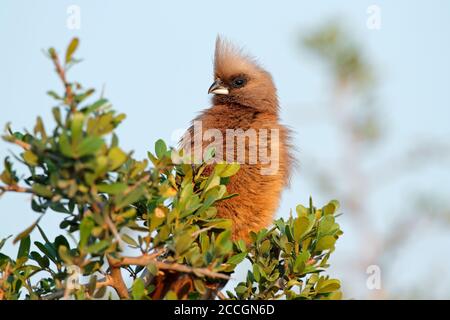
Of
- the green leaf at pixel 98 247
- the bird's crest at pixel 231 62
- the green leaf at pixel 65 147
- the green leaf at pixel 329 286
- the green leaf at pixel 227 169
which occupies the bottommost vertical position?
the green leaf at pixel 98 247

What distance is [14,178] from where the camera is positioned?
112 inches

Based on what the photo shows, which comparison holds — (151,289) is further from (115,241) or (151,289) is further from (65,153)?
(65,153)

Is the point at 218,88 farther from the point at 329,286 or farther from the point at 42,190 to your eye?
the point at 42,190

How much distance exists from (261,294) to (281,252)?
272mm

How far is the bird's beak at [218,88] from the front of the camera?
5.85 meters

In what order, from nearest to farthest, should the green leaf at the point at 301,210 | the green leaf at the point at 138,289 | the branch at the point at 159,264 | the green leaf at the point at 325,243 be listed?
1. the branch at the point at 159,264
2. the green leaf at the point at 138,289
3. the green leaf at the point at 325,243
4. the green leaf at the point at 301,210

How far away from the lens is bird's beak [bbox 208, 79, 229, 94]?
5.85 meters

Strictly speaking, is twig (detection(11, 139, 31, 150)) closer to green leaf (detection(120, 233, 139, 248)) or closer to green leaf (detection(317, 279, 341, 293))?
green leaf (detection(120, 233, 139, 248))

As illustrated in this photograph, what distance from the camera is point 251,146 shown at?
484 cm

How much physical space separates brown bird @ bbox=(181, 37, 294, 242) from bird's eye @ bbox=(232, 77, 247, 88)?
2 centimetres

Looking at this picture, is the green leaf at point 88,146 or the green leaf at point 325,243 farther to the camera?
the green leaf at point 325,243

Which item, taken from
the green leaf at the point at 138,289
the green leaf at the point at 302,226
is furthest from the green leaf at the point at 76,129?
the green leaf at the point at 302,226

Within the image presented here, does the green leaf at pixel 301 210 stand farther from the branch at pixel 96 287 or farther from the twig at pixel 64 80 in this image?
the twig at pixel 64 80

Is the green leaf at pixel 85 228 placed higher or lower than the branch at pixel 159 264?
higher
